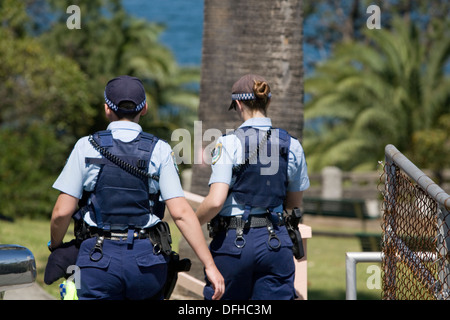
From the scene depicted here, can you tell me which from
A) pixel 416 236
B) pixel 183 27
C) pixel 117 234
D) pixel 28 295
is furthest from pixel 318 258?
pixel 183 27

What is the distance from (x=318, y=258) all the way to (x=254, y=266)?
337 inches

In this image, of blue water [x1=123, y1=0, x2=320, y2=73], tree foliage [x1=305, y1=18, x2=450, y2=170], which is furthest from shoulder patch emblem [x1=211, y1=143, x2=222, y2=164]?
blue water [x1=123, y1=0, x2=320, y2=73]

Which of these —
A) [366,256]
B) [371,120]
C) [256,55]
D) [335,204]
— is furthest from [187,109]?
[366,256]

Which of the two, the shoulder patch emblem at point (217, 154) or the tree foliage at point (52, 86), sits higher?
the tree foliage at point (52, 86)

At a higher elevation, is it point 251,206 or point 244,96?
point 244,96

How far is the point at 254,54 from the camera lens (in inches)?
267

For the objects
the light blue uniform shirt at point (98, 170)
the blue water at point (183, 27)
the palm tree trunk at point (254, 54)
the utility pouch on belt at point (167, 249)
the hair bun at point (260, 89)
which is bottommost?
the utility pouch on belt at point (167, 249)

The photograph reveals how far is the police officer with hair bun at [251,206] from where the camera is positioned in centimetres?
400

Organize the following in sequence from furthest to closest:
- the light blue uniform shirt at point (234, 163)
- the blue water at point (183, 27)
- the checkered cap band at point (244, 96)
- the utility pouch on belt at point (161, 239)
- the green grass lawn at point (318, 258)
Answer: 1. the blue water at point (183, 27)
2. the green grass lawn at point (318, 258)
3. the checkered cap band at point (244, 96)
4. the light blue uniform shirt at point (234, 163)
5. the utility pouch on belt at point (161, 239)

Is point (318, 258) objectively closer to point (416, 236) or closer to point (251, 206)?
point (416, 236)

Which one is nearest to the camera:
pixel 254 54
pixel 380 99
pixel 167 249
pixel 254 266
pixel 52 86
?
pixel 167 249

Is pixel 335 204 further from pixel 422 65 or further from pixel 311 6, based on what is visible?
pixel 311 6

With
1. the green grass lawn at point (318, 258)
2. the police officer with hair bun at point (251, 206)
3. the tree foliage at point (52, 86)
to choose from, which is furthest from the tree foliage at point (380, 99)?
the police officer with hair bun at point (251, 206)

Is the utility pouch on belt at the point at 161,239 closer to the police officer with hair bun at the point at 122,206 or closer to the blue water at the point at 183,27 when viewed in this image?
the police officer with hair bun at the point at 122,206
